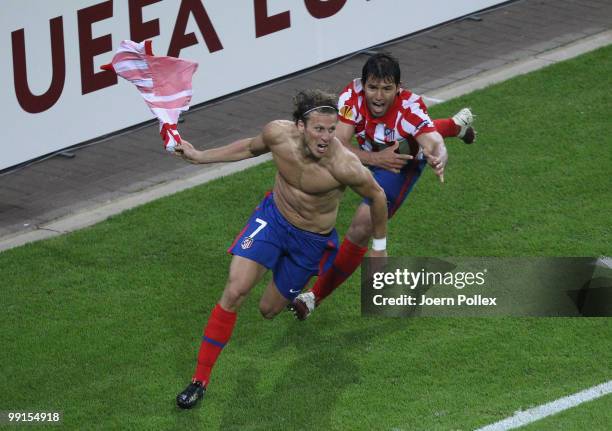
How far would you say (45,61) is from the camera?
463 inches

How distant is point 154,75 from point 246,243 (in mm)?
1446

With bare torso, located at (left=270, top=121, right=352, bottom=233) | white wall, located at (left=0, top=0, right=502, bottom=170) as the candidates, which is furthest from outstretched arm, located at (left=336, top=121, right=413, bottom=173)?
white wall, located at (left=0, top=0, right=502, bottom=170)

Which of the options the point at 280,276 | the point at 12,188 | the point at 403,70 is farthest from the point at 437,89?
the point at 280,276

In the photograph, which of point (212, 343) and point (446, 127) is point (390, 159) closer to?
point (446, 127)

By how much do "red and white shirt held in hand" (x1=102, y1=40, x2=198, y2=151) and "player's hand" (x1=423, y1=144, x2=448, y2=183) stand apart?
1781mm

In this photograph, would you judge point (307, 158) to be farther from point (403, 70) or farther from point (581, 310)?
point (403, 70)

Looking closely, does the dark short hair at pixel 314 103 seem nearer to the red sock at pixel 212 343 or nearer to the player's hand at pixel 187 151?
the player's hand at pixel 187 151

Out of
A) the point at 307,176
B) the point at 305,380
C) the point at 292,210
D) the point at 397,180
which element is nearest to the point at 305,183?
the point at 307,176

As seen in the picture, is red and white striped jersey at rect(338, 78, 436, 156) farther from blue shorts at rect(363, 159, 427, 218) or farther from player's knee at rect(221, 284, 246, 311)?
player's knee at rect(221, 284, 246, 311)

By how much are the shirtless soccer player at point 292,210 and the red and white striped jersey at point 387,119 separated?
816mm

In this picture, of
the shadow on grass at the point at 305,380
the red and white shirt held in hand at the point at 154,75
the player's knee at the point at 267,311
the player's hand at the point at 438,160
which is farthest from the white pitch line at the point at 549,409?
the red and white shirt held in hand at the point at 154,75

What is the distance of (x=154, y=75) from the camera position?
9.02m

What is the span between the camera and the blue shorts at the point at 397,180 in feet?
31.1

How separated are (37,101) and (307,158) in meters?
4.23
